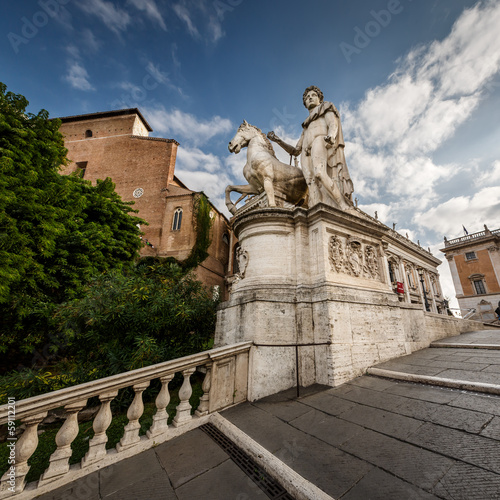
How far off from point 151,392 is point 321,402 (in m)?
2.65

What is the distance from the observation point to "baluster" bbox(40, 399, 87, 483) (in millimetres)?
1923

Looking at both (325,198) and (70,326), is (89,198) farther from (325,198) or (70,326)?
(325,198)

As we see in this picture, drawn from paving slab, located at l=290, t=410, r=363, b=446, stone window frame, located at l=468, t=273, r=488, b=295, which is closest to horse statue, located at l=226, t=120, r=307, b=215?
paving slab, located at l=290, t=410, r=363, b=446

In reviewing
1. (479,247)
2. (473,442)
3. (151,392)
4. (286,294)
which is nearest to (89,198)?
(151,392)

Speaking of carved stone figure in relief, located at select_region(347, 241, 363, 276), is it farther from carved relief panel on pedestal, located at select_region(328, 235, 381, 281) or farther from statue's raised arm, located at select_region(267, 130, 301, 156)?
statue's raised arm, located at select_region(267, 130, 301, 156)

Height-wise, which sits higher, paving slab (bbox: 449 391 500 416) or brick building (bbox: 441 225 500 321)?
brick building (bbox: 441 225 500 321)

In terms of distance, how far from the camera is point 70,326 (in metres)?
4.88

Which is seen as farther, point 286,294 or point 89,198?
point 89,198

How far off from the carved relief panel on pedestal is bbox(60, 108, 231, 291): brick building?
1679cm

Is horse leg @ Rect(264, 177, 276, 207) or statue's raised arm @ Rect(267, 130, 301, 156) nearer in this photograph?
horse leg @ Rect(264, 177, 276, 207)

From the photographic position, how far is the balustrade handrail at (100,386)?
1.91 metres

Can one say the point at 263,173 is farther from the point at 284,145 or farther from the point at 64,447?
the point at 64,447

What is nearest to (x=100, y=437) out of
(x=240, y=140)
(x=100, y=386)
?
(x=100, y=386)

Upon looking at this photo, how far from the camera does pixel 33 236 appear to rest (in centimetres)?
716
